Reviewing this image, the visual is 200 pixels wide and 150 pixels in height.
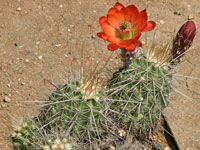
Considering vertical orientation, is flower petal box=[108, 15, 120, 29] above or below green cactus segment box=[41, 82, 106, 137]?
above

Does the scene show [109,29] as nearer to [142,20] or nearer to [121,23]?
[121,23]

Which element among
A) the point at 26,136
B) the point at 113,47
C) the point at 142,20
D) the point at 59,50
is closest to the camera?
the point at 113,47

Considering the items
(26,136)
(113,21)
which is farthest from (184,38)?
(26,136)

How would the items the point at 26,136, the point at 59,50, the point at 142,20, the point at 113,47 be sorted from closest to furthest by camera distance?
the point at 113,47
the point at 142,20
the point at 26,136
the point at 59,50

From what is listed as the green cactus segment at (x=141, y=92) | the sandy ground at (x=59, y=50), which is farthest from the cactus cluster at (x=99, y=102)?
the sandy ground at (x=59, y=50)

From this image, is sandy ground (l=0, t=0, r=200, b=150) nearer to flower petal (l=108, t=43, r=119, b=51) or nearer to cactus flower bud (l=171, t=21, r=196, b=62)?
cactus flower bud (l=171, t=21, r=196, b=62)

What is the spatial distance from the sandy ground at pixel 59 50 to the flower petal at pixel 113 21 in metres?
0.79

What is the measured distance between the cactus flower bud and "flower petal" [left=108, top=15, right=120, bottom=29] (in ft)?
1.22

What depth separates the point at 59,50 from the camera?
269 cm

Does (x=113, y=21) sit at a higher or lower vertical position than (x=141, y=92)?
higher

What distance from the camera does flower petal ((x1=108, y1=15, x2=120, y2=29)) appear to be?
1.61 meters

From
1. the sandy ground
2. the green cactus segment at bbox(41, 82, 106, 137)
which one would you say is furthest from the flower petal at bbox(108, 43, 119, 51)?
the sandy ground

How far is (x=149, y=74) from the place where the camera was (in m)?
1.67

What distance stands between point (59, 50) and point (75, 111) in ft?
3.99
